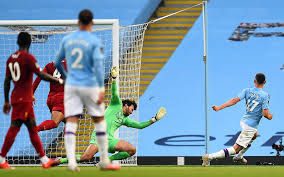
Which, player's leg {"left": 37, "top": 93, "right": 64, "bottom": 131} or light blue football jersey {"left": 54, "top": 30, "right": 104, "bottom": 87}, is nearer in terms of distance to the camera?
light blue football jersey {"left": 54, "top": 30, "right": 104, "bottom": 87}

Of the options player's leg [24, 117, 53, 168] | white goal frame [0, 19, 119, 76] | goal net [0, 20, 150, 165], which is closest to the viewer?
player's leg [24, 117, 53, 168]

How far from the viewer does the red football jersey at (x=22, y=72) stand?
5.24 m

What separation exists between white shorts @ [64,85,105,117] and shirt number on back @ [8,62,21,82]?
0.91 m

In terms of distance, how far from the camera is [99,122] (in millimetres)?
4648

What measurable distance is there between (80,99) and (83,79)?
0.20 meters

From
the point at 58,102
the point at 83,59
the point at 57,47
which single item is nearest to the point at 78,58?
the point at 83,59

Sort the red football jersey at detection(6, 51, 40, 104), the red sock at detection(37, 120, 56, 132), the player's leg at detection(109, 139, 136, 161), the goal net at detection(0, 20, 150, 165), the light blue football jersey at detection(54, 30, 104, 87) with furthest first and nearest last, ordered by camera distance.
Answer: the goal net at detection(0, 20, 150, 165)
the red sock at detection(37, 120, 56, 132)
the player's leg at detection(109, 139, 136, 161)
the red football jersey at detection(6, 51, 40, 104)
the light blue football jersey at detection(54, 30, 104, 87)

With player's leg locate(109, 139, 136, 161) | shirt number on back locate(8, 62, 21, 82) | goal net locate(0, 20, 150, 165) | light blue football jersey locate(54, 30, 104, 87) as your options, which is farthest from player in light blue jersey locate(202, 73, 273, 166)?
light blue football jersey locate(54, 30, 104, 87)

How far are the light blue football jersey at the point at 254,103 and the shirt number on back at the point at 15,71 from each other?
11.9 feet

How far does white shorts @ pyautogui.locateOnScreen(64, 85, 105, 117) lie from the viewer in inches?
178

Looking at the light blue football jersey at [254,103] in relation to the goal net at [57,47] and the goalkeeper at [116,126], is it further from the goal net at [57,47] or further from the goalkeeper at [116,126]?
the goal net at [57,47]

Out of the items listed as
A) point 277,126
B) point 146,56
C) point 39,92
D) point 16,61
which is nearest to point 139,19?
point 146,56

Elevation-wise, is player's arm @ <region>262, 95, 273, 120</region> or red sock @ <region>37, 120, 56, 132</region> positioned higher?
player's arm @ <region>262, 95, 273, 120</region>

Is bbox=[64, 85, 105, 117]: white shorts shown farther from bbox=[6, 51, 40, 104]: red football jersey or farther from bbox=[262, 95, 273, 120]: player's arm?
bbox=[262, 95, 273, 120]: player's arm
